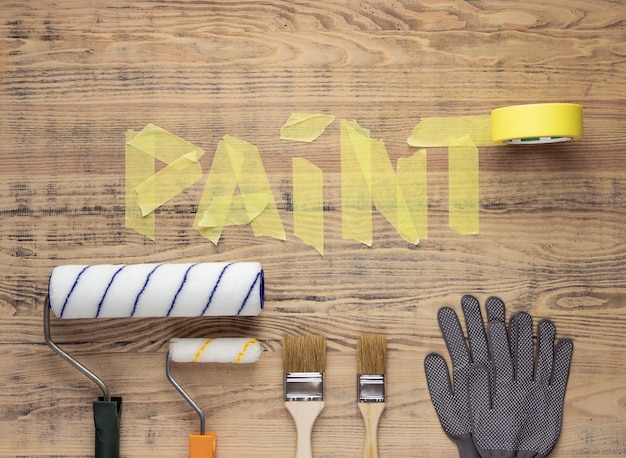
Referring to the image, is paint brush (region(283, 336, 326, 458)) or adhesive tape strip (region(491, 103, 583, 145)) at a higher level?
adhesive tape strip (region(491, 103, 583, 145))

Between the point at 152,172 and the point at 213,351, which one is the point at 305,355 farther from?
the point at 152,172

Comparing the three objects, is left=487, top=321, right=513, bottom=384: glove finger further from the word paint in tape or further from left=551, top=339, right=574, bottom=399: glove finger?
the word paint in tape

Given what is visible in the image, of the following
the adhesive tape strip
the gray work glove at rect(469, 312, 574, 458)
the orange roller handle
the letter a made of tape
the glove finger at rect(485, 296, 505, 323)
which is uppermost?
the adhesive tape strip

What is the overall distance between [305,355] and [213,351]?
0.54 feet

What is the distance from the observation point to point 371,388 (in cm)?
117

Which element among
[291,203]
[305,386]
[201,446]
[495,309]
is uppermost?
[291,203]

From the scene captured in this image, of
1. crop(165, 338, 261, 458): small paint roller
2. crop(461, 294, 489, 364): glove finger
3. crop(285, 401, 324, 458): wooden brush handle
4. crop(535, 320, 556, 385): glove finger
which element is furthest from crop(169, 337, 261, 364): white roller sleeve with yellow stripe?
crop(535, 320, 556, 385): glove finger

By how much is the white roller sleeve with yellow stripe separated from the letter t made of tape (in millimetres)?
211

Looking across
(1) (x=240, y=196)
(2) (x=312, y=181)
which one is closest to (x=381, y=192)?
Result: (2) (x=312, y=181)

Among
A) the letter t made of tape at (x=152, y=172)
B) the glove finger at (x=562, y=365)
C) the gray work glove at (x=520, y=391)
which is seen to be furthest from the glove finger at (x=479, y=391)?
the letter t made of tape at (x=152, y=172)

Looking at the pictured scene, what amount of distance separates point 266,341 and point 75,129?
53 centimetres

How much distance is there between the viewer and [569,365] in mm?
1171

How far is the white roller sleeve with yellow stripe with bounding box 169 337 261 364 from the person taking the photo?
114 cm

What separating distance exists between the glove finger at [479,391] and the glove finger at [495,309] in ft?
0.30
